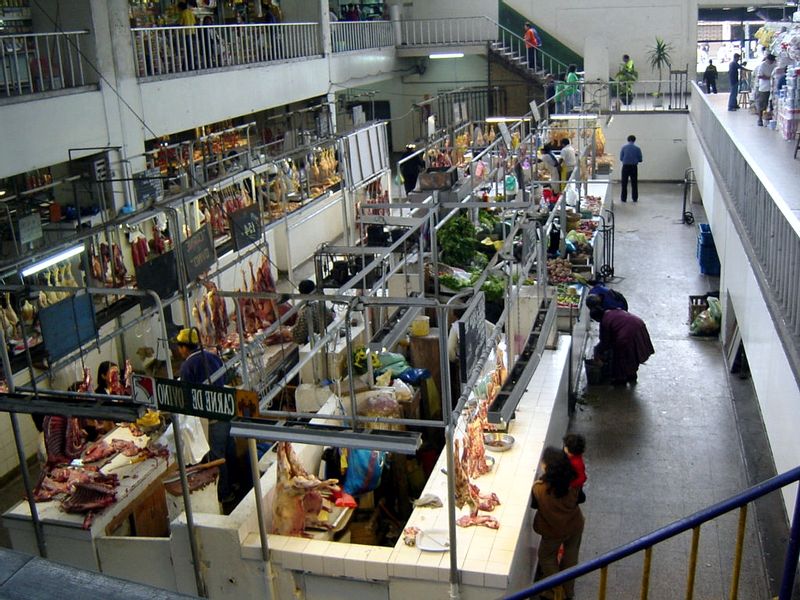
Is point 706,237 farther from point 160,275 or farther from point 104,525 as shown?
point 104,525

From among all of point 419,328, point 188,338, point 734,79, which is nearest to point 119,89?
point 188,338

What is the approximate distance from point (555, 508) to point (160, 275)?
3.45 m

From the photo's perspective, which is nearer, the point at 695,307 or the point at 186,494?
the point at 186,494

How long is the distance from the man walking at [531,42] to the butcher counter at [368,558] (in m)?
22.3

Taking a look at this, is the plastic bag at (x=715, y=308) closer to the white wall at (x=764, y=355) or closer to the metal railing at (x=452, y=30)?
the white wall at (x=764, y=355)

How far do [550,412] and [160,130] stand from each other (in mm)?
8617

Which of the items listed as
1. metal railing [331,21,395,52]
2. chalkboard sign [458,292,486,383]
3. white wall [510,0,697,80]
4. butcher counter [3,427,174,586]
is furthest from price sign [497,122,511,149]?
white wall [510,0,697,80]

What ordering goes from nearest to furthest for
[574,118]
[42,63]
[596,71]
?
[42,63], [574,118], [596,71]

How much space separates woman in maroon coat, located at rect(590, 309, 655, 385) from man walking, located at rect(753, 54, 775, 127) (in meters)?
6.70

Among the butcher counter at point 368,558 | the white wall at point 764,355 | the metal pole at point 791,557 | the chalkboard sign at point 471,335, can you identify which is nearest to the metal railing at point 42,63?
the butcher counter at point 368,558

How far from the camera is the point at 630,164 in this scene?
21.8 m

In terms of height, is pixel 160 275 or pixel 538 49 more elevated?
pixel 538 49

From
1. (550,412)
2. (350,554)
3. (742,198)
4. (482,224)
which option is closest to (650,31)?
(482,224)

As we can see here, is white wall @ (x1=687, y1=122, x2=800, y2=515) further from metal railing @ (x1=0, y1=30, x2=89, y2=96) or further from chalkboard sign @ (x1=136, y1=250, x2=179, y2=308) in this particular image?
metal railing @ (x1=0, y1=30, x2=89, y2=96)
